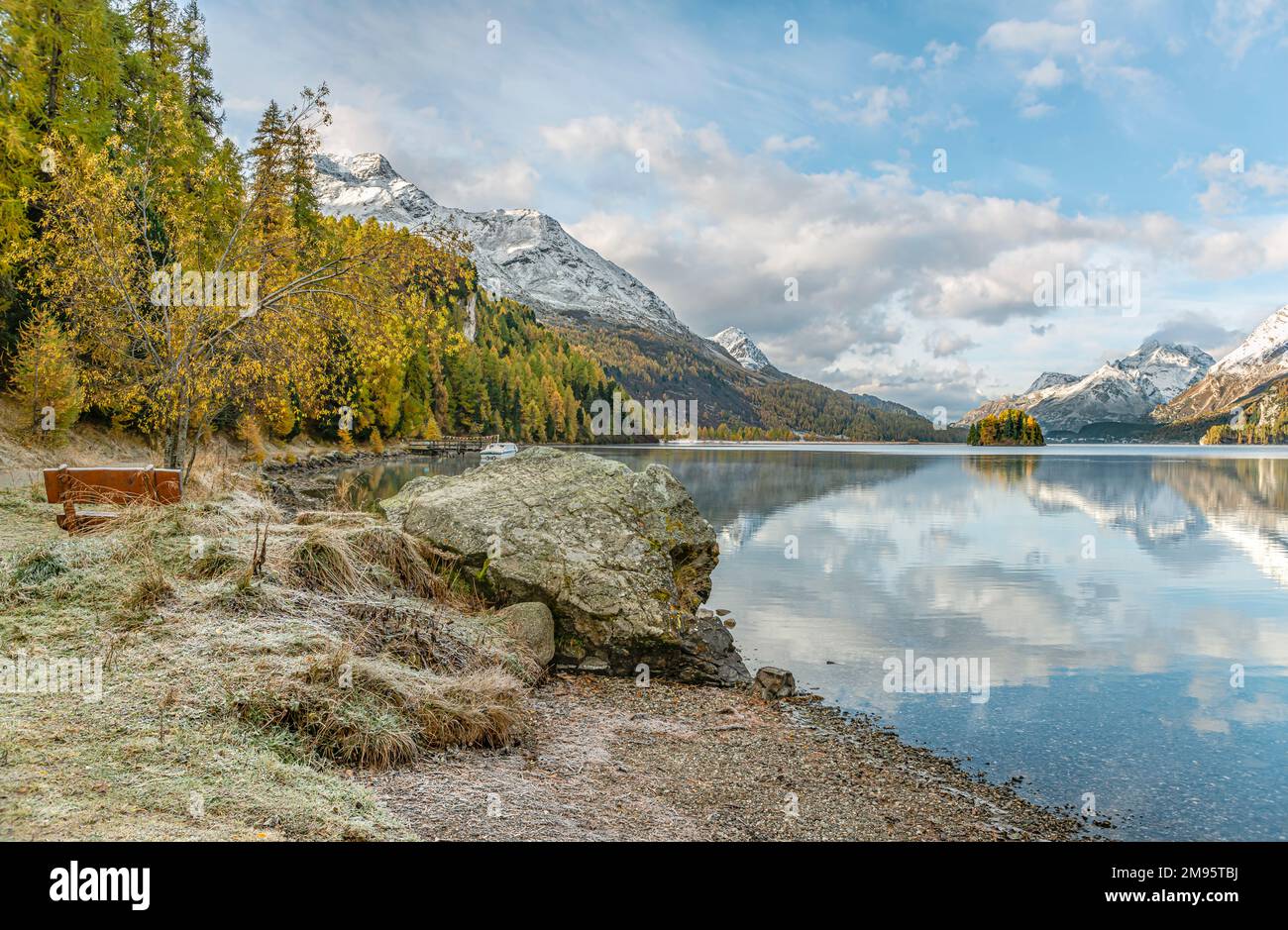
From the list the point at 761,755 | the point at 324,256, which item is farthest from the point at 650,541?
the point at 324,256

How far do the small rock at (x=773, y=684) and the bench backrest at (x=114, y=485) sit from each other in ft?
40.1

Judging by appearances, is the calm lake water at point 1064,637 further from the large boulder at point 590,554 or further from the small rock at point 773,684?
the large boulder at point 590,554

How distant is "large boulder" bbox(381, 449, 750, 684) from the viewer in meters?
13.5

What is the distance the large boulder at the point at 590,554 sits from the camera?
530 inches

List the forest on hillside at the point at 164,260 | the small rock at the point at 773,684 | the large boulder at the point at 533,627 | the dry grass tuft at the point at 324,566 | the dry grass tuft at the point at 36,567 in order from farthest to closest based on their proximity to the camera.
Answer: the forest on hillside at the point at 164,260 → the small rock at the point at 773,684 → the large boulder at the point at 533,627 → the dry grass tuft at the point at 324,566 → the dry grass tuft at the point at 36,567

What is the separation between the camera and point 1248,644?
17641 millimetres

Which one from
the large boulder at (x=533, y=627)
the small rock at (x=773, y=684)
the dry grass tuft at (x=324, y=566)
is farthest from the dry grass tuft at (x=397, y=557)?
the small rock at (x=773, y=684)

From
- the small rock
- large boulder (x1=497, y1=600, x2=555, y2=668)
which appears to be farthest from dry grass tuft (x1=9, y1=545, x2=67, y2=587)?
the small rock

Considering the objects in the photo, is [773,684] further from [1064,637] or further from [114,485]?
[114,485]

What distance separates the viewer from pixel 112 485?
15258mm

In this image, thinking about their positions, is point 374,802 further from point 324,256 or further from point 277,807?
point 324,256

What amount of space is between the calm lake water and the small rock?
0.91 metres

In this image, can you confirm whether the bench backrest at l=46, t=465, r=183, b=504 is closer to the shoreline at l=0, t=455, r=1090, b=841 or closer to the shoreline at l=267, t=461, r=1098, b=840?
the shoreline at l=0, t=455, r=1090, b=841
